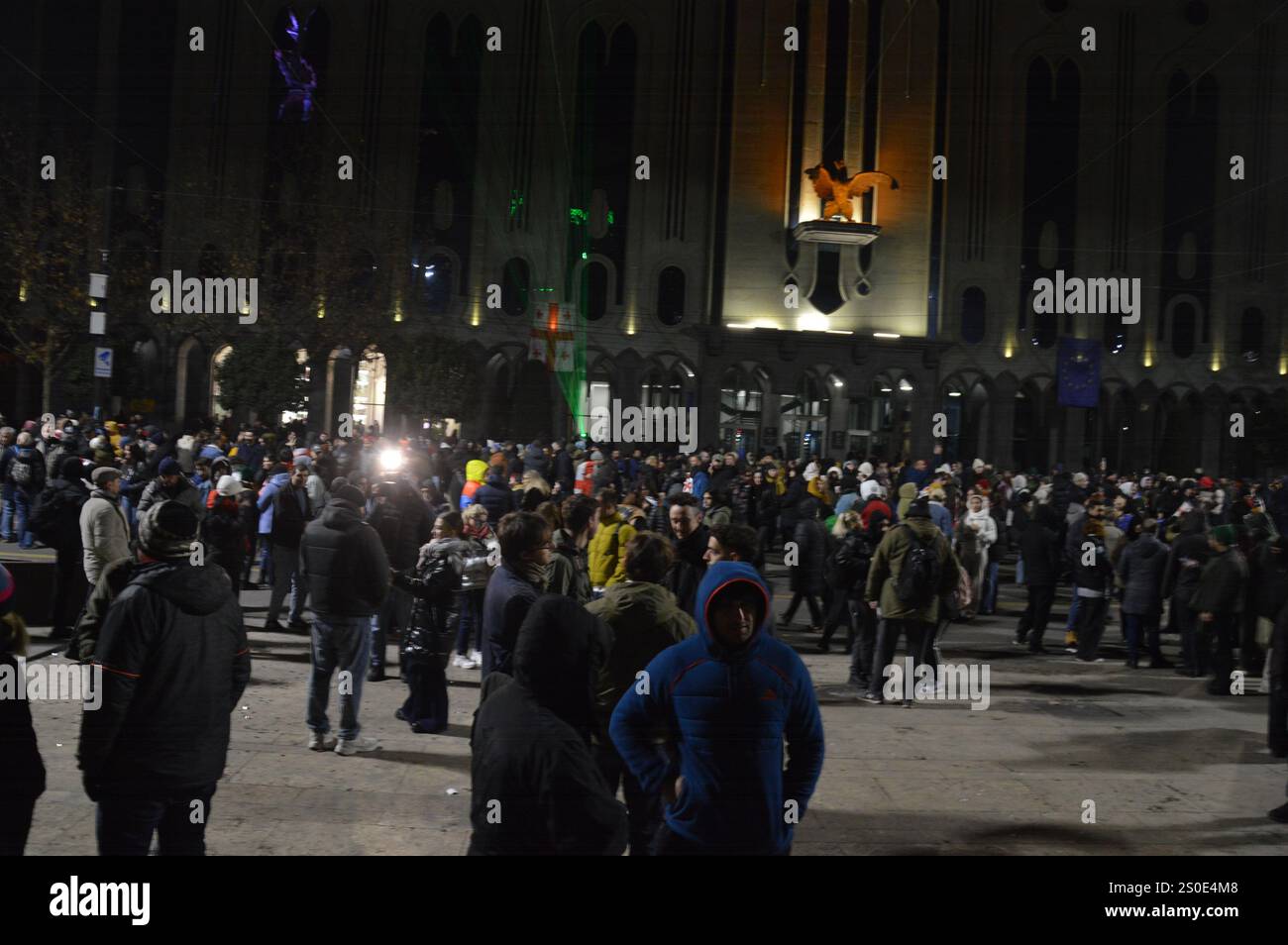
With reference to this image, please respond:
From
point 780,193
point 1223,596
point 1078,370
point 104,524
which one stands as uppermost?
point 780,193

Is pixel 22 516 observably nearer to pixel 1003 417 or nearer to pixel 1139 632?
pixel 1139 632

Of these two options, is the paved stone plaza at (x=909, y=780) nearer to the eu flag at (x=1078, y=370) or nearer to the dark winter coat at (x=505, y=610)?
the dark winter coat at (x=505, y=610)

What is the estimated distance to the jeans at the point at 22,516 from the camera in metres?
15.4

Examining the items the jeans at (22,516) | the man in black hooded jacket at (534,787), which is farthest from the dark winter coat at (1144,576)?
the jeans at (22,516)

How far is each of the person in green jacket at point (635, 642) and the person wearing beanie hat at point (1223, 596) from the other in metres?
7.07

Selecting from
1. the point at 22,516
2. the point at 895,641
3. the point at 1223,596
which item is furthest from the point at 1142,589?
the point at 22,516

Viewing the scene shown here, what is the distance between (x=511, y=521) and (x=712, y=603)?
7.06ft

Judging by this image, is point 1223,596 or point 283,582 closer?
point 1223,596

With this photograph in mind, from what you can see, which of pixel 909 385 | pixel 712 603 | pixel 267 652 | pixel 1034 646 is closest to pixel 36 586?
pixel 267 652

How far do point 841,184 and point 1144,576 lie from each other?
24818 mm

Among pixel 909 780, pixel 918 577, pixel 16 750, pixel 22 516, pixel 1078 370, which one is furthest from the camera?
pixel 1078 370

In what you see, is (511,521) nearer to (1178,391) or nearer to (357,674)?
(357,674)

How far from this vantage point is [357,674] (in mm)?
6980

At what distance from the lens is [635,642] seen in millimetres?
4777
